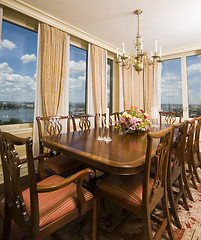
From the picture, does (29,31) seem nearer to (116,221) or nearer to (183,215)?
(116,221)

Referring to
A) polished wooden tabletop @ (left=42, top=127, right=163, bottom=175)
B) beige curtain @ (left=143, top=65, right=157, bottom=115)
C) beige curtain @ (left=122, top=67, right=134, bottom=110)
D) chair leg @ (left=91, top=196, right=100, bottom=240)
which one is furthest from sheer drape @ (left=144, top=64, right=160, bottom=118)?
chair leg @ (left=91, top=196, right=100, bottom=240)

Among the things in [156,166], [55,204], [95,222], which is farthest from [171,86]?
[55,204]

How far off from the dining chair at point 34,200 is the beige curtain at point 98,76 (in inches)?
105

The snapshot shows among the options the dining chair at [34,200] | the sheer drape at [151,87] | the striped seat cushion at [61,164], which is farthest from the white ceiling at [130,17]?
the dining chair at [34,200]

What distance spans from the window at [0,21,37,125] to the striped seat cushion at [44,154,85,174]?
1.28 metres

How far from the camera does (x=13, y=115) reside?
2.49 meters

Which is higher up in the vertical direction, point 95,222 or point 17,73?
point 17,73

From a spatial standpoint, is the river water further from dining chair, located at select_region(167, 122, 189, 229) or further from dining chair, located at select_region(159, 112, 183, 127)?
dining chair, located at select_region(159, 112, 183, 127)

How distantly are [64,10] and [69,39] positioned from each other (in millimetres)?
588

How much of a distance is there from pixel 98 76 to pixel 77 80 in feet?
1.77

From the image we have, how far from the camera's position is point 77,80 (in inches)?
136

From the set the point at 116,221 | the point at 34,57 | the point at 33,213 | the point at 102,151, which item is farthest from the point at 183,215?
the point at 34,57

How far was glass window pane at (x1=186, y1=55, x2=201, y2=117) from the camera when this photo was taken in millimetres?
3895

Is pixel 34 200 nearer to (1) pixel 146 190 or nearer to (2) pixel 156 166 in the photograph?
(1) pixel 146 190
